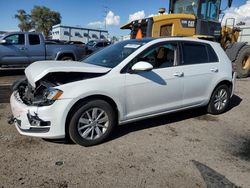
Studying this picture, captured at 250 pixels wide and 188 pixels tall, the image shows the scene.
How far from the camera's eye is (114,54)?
16.1 ft

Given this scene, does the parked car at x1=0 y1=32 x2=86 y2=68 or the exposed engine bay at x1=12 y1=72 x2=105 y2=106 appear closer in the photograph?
the exposed engine bay at x1=12 y1=72 x2=105 y2=106

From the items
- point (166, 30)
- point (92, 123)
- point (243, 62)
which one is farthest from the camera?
point (243, 62)

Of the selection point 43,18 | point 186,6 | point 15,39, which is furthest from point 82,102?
point 43,18

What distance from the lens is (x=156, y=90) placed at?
4.66 meters

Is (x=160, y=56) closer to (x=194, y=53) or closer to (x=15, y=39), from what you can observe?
(x=194, y=53)

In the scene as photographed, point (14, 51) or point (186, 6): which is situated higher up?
point (186, 6)

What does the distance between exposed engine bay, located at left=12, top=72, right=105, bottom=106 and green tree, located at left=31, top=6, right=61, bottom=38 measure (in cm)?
7197

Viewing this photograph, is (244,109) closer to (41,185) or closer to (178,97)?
(178,97)

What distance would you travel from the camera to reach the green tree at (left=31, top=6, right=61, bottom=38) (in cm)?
7211

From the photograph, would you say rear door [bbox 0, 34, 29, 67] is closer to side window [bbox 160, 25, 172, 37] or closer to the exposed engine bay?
side window [bbox 160, 25, 172, 37]

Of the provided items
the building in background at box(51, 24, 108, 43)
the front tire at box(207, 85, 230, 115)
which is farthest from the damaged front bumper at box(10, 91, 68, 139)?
the building in background at box(51, 24, 108, 43)

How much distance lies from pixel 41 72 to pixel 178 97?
2499 millimetres

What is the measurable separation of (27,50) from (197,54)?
8340mm

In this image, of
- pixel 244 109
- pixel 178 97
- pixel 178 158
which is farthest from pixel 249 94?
pixel 178 158
